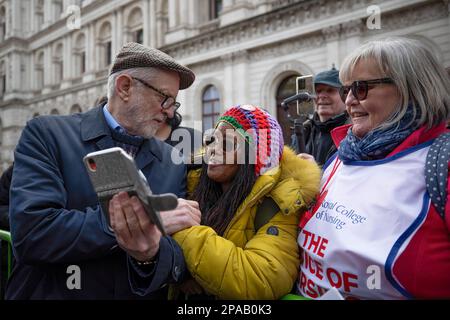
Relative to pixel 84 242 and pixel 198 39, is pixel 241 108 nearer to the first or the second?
pixel 84 242

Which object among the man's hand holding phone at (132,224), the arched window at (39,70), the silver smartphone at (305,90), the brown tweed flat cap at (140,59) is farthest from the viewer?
the arched window at (39,70)

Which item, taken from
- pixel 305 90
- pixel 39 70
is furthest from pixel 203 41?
pixel 39 70

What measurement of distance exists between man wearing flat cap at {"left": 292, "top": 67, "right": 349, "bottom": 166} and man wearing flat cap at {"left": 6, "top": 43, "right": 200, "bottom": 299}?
1.82 meters

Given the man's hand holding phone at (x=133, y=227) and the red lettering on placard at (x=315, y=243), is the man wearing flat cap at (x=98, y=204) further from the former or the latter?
the red lettering on placard at (x=315, y=243)

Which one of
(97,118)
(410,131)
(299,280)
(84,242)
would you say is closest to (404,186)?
(410,131)

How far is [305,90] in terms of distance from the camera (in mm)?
3213

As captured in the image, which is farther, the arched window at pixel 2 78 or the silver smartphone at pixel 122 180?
the arched window at pixel 2 78

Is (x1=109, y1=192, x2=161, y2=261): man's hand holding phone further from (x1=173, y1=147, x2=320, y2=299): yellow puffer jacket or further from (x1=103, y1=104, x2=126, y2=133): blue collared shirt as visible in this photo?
(x1=103, y1=104, x2=126, y2=133): blue collared shirt

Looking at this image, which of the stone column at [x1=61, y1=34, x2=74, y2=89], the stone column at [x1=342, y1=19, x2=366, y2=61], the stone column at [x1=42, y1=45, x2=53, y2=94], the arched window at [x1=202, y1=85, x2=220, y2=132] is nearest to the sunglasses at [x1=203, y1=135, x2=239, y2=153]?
the stone column at [x1=342, y1=19, x2=366, y2=61]

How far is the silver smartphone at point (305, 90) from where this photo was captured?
122 inches

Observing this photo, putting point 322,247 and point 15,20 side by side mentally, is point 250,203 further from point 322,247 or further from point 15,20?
point 15,20

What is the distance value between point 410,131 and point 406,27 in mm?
11162

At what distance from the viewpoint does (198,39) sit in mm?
16625

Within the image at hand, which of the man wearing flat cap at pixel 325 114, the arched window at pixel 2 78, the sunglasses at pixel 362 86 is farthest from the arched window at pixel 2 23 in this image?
the sunglasses at pixel 362 86
